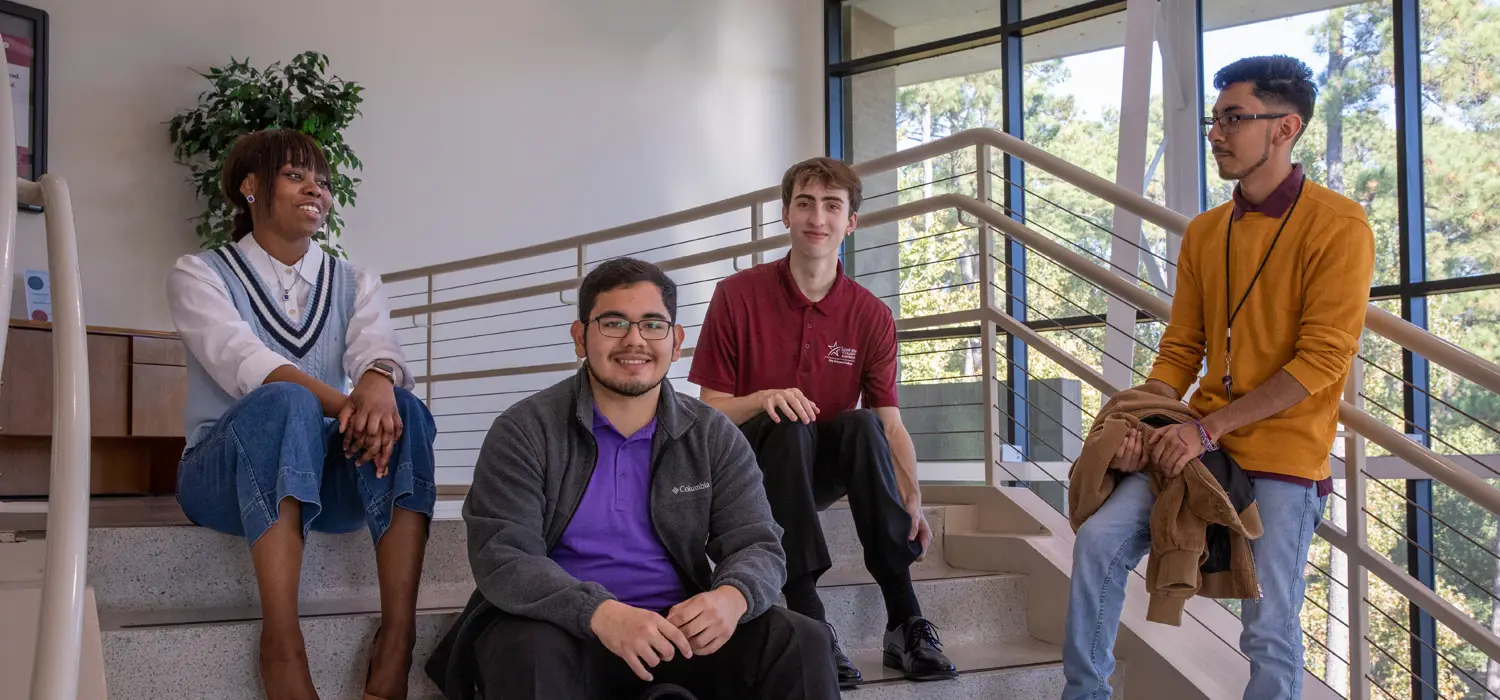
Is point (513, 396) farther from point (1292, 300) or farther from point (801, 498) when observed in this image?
point (1292, 300)

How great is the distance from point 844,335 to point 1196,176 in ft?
11.0

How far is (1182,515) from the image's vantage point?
2.02m

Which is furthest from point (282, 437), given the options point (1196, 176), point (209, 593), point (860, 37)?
point (860, 37)

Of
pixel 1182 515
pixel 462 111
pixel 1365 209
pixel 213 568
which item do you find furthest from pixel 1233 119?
pixel 462 111

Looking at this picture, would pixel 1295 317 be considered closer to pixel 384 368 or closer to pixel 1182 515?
pixel 1182 515

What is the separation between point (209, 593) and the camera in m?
2.22

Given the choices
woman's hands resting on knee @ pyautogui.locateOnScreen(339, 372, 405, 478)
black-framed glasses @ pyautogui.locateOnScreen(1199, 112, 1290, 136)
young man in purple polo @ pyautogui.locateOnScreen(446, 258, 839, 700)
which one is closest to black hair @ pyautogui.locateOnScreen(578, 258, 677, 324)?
young man in purple polo @ pyautogui.locateOnScreen(446, 258, 839, 700)

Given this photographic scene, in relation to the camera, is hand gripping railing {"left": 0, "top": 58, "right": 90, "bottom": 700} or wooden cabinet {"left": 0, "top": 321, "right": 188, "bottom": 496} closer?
hand gripping railing {"left": 0, "top": 58, "right": 90, "bottom": 700}

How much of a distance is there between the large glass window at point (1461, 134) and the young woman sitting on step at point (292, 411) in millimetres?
5048

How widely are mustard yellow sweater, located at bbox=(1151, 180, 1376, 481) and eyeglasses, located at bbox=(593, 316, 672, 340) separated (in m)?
0.95

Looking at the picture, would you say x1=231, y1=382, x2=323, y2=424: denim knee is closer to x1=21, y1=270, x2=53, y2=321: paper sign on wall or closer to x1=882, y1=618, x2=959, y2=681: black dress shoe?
x1=882, y1=618, x2=959, y2=681: black dress shoe

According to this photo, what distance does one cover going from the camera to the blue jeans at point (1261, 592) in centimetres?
201

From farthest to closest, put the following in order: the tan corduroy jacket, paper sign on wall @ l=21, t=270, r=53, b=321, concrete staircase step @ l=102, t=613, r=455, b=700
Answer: paper sign on wall @ l=21, t=270, r=53, b=321
the tan corduroy jacket
concrete staircase step @ l=102, t=613, r=455, b=700

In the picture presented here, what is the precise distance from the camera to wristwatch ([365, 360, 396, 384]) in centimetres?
215
